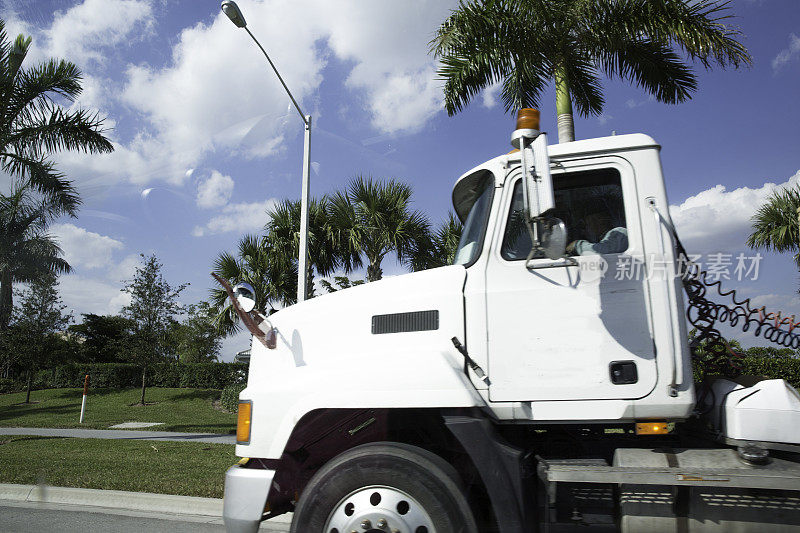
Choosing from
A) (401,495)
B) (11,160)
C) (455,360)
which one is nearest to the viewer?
(401,495)

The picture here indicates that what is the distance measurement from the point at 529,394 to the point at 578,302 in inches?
21.6

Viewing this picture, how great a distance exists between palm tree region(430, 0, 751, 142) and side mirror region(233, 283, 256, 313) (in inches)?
228

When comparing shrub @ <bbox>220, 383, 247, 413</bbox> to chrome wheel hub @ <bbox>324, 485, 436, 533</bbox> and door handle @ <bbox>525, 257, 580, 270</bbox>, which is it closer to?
chrome wheel hub @ <bbox>324, 485, 436, 533</bbox>

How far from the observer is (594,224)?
2936 mm

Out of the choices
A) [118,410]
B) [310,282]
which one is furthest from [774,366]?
[118,410]

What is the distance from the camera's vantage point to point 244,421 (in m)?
3.03

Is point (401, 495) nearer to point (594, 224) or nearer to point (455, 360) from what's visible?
point (455, 360)

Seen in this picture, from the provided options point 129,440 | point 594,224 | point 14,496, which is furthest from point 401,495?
point 129,440

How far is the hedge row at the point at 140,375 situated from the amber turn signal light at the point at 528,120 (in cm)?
2308

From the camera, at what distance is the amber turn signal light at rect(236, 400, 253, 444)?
2.98 metres

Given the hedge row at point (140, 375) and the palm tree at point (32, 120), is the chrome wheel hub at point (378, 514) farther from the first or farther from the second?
the hedge row at point (140, 375)

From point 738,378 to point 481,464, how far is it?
1.80 metres

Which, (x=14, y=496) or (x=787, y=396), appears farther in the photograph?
(x=14, y=496)

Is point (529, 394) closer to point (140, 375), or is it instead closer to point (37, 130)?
point (37, 130)
